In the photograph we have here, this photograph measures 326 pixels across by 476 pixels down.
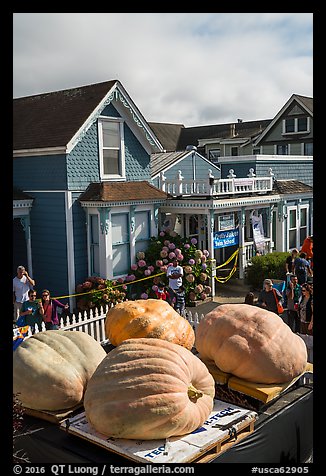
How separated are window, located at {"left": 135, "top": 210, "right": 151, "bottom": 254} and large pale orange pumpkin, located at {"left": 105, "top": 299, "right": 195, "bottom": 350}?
7.12 meters

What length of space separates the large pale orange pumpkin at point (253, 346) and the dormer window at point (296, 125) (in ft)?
100.0

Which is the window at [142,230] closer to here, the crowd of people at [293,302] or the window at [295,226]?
the crowd of people at [293,302]

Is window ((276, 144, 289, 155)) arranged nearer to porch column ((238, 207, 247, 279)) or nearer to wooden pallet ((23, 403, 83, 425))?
porch column ((238, 207, 247, 279))

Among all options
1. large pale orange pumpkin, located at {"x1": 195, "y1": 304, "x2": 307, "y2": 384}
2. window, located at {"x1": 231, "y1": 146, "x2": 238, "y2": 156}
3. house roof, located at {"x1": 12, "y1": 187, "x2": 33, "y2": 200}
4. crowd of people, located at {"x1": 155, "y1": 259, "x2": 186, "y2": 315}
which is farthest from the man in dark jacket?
window, located at {"x1": 231, "y1": 146, "x2": 238, "y2": 156}

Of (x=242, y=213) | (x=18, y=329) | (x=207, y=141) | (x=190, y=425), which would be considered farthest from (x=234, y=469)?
(x=207, y=141)

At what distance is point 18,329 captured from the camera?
874 cm

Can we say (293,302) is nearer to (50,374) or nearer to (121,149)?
(50,374)

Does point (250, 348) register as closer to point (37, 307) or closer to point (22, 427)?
point (22, 427)

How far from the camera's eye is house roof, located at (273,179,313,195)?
19.2m

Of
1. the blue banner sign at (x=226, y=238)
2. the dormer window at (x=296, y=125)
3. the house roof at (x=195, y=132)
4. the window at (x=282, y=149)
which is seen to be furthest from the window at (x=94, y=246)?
the house roof at (x=195, y=132)

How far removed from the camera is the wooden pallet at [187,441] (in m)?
5.00

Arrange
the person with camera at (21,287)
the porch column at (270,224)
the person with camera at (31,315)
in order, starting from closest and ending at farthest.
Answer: the person with camera at (31,315) → the person with camera at (21,287) → the porch column at (270,224)

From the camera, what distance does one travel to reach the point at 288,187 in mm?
19922

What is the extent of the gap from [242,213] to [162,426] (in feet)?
40.2
